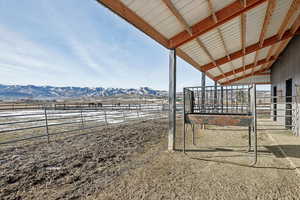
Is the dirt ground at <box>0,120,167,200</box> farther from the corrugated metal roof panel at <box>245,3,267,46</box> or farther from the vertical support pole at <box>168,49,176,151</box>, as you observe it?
the corrugated metal roof panel at <box>245,3,267,46</box>

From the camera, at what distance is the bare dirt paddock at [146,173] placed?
217 cm

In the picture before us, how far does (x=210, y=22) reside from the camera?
11.8 feet

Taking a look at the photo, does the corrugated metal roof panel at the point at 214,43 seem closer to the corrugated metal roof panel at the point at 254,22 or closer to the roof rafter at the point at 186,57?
the roof rafter at the point at 186,57

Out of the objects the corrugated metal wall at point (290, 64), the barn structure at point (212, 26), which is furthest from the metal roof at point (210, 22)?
the corrugated metal wall at point (290, 64)

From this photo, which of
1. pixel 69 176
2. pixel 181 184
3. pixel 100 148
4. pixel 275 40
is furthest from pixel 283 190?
pixel 275 40

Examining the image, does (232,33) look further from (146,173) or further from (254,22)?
(146,173)

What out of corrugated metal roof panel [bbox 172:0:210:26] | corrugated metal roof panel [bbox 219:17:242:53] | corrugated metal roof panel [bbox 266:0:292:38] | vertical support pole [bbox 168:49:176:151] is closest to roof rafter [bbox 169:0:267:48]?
corrugated metal roof panel [bbox 172:0:210:26]

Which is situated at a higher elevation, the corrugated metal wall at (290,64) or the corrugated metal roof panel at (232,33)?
the corrugated metal roof panel at (232,33)

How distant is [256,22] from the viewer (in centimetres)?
439

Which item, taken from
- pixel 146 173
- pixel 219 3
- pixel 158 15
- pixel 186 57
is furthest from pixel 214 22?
pixel 146 173

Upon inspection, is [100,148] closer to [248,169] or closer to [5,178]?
[5,178]

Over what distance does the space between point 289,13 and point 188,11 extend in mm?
2739

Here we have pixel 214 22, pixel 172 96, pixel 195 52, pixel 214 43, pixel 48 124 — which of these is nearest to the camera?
pixel 214 22

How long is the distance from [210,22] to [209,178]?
318cm
